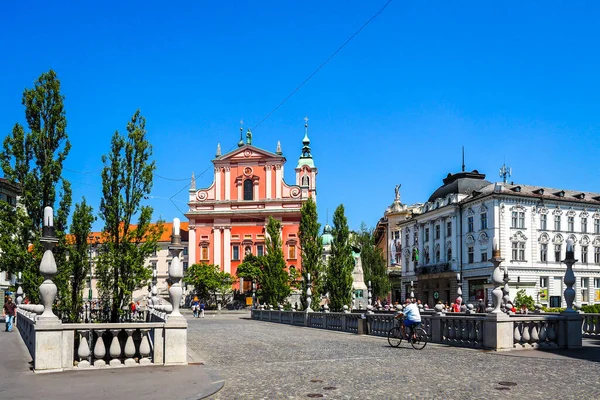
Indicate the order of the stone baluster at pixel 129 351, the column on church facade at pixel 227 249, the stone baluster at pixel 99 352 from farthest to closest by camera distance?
the column on church facade at pixel 227 249 → the stone baluster at pixel 129 351 → the stone baluster at pixel 99 352

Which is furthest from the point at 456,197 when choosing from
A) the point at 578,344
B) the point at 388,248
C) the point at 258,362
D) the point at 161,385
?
the point at 161,385

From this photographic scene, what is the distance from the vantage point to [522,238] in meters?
60.9

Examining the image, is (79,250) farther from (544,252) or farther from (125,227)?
(544,252)

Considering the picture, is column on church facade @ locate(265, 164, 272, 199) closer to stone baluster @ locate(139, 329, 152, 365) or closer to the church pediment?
the church pediment

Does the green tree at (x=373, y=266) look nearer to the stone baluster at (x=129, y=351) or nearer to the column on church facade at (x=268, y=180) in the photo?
the column on church facade at (x=268, y=180)

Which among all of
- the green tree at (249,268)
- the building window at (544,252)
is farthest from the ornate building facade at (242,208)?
the building window at (544,252)

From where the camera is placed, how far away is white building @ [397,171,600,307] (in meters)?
60.3

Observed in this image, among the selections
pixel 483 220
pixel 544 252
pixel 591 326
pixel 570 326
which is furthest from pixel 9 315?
pixel 544 252

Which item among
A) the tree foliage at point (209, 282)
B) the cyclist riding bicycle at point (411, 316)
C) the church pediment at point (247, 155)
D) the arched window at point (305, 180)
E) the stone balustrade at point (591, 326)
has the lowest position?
the tree foliage at point (209, 282)

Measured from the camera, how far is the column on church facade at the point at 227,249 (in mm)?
79512

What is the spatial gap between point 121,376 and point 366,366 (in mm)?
5201

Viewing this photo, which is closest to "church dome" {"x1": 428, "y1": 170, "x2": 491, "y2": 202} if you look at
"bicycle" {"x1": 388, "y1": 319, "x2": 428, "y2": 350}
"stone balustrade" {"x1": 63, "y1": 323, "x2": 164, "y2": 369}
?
"bicycle" {"x1": 388, "y1": 319, "x2": 428, "y2": 350}

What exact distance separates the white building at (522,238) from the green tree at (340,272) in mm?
17387

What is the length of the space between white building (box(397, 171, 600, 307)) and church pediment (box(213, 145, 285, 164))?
23.4m
